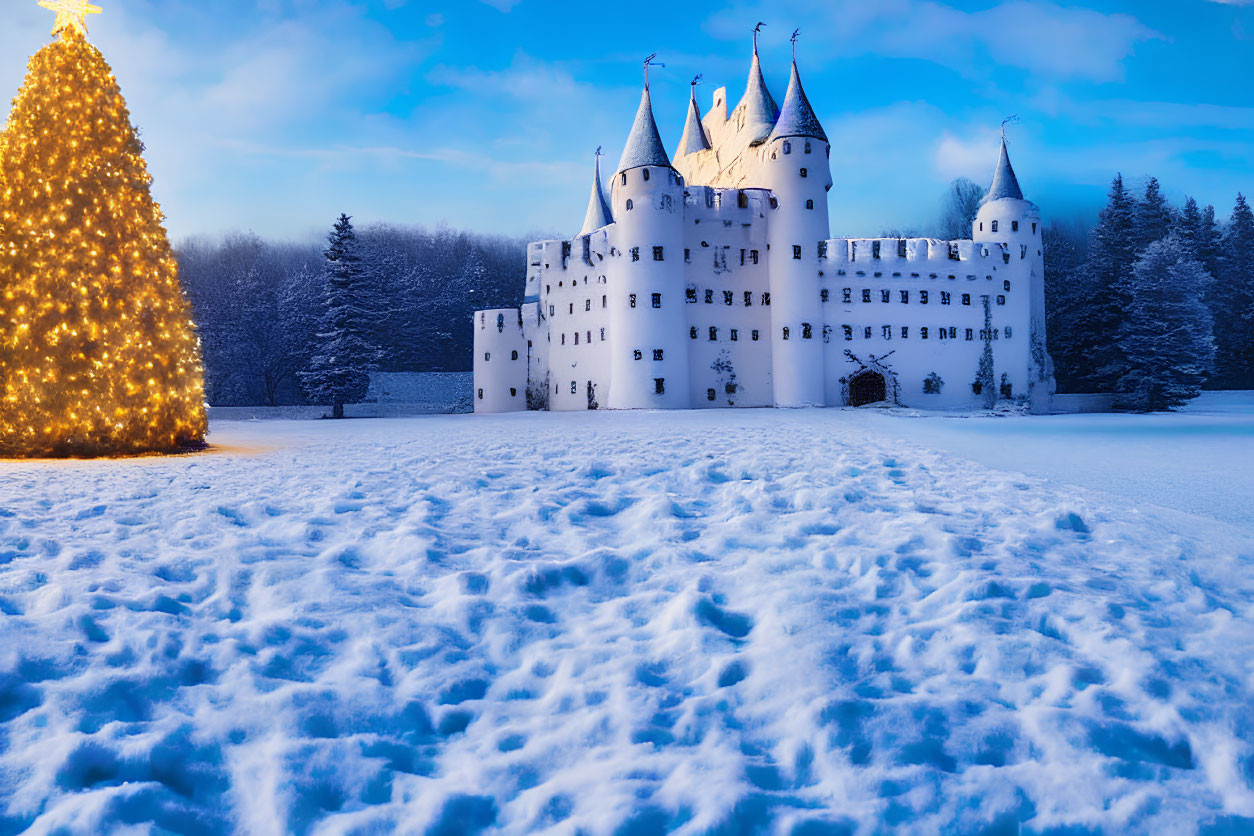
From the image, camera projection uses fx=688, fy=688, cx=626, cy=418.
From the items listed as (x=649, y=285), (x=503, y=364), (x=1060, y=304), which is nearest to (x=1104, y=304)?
(x=1060, y=304)

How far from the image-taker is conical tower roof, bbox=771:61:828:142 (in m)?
36.5

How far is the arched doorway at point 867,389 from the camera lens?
37656 millimetres

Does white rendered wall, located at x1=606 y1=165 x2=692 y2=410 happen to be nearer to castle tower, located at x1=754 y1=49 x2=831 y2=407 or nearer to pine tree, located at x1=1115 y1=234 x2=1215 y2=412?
castle tower, located at x1=754 y1=49 x2=831 y2=407

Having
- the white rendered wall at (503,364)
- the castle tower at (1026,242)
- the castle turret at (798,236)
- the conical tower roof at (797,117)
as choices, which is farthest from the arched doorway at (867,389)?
the white rendered wall at (503,364)

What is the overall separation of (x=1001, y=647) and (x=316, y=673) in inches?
123

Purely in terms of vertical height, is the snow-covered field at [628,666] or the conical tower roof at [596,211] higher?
the conical tower roof at [596,211]

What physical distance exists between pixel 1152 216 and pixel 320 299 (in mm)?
61414

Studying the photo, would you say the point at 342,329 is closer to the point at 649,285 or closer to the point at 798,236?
the point at 649,285

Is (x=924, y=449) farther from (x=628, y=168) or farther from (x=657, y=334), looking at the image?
(x=628, y=168)

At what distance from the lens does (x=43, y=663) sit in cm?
295

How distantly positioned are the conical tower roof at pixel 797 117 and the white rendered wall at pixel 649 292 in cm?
663

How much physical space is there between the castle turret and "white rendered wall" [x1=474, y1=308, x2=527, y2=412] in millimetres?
16109

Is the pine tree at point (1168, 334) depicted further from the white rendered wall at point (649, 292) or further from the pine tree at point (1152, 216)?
the white rendered wall at point (649, 292)

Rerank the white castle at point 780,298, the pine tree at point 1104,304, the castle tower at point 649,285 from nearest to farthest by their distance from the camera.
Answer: the castle tower at point 649,285
the white castle at point 780,298
the pine tree at point 1104,304
